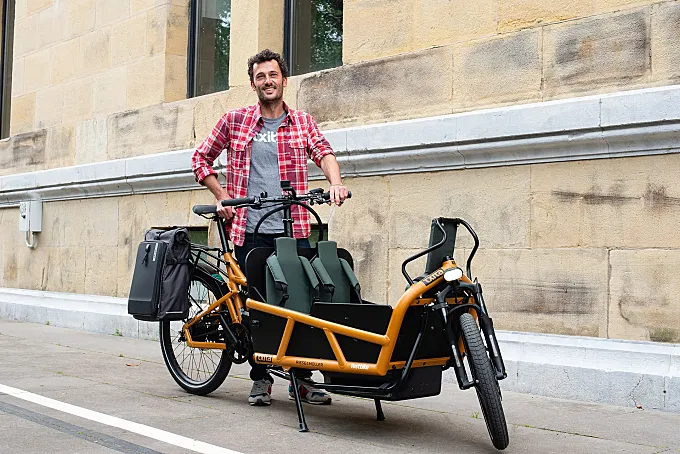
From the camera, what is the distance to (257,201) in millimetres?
5551

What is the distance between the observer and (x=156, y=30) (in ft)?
35.0

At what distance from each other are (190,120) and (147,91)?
1.01m

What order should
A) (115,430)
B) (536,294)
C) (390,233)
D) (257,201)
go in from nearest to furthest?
1. (115,430)
2. (257,201)
3. (536,294)
4. (390,233)

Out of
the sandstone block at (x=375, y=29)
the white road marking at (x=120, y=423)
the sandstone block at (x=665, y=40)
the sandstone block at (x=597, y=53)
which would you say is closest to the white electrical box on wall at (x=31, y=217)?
the sandstone block at (x=375, y=29)

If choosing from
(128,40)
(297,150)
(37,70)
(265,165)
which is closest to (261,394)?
(265,165)

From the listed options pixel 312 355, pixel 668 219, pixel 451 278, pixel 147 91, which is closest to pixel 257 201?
pixel 312 355

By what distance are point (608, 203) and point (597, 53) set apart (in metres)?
1.06

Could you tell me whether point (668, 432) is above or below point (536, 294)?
below

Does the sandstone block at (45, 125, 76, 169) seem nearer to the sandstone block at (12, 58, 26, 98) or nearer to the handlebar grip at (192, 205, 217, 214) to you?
the sandstone block at (12, 58, 26, 98)

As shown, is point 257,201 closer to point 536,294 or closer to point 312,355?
point 312,355

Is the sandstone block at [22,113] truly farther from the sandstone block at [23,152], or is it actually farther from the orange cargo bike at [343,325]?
the orange cargo bike at [343,325]

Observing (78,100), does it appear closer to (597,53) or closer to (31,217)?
(31,217)

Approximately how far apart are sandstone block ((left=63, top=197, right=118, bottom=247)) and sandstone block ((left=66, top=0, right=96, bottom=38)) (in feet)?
7.25

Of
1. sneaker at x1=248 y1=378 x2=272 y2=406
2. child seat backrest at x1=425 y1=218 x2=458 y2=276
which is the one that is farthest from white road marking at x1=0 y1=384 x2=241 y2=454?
child seat backrest at x1=425 y1=218 x2=458 y2=276
